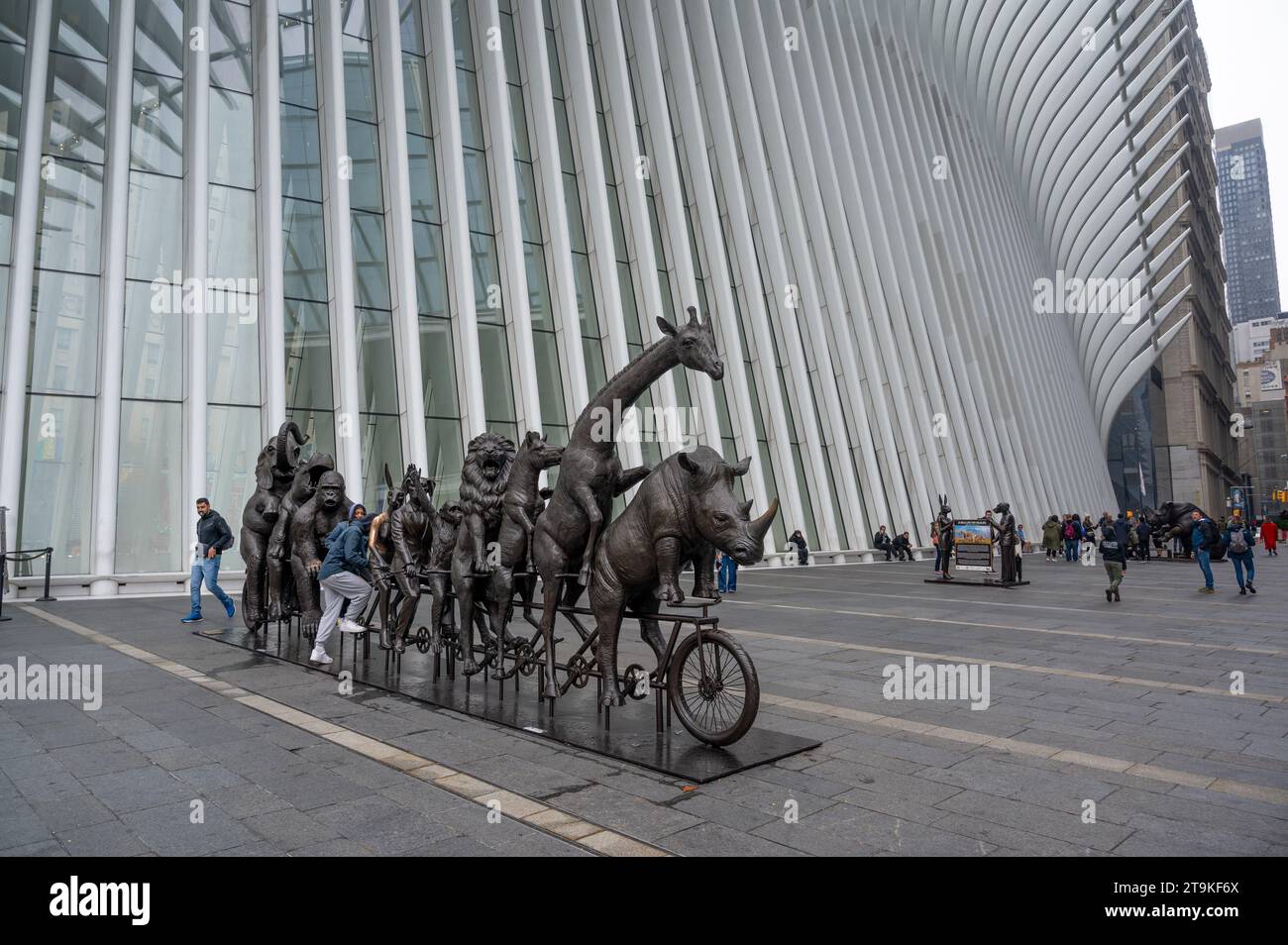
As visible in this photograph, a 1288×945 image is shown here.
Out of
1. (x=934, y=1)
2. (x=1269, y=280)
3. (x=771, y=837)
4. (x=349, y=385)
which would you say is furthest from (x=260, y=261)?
(x=1269, y=280)

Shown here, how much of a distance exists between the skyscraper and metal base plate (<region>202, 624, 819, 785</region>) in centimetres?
22114

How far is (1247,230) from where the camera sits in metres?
193

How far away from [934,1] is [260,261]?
4376 cm

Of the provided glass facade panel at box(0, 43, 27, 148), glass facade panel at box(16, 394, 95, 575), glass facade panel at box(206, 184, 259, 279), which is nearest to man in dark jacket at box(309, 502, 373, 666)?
glass facade panel at box(16, 394, 95, 575)

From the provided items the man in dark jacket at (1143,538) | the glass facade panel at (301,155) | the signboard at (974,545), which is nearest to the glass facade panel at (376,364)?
the glass facade panel at (301,155)

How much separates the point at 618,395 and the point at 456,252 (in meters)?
16.2

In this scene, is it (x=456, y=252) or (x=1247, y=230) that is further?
(x=1247, y=230)

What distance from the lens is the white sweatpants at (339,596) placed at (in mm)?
8586

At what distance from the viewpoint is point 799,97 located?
102 feet

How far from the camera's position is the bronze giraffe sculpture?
5.87 m

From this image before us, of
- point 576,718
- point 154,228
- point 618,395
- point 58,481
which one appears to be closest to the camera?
point 618,395

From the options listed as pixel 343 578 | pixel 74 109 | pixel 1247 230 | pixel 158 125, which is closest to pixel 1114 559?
pixel 343 578

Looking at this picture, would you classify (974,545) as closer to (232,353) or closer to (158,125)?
(232,353)

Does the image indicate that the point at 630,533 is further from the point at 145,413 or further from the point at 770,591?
the point at 145,413
